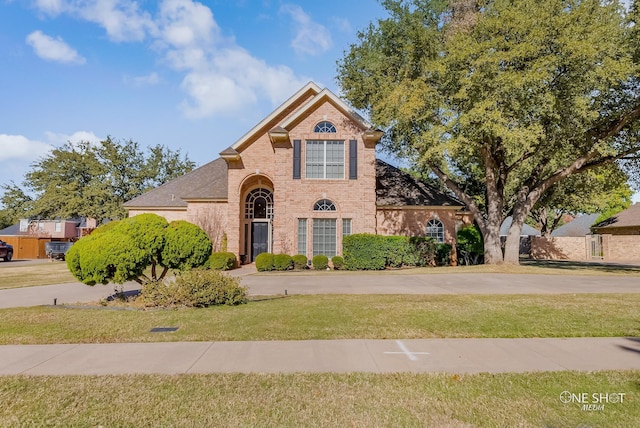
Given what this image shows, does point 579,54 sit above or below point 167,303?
above

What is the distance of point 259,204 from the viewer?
82.7ft

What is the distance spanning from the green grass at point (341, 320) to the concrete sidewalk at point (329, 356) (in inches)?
17.6

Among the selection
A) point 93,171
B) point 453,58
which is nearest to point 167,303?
point 453,58

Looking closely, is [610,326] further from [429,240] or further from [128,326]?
[429,240]

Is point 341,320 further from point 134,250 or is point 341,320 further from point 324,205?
point 324,205

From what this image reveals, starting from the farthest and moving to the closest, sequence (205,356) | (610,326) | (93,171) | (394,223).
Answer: (93,171) < (394,223) < (610,326) < (205,356)

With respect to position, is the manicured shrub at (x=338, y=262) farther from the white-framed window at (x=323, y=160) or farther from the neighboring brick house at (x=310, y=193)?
the white-framed window at (x=323, y=160)

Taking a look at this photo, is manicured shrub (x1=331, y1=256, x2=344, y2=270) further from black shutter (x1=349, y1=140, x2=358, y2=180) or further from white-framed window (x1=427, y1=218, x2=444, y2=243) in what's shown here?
white-framed window (x1=427, y1=218, x2=444, y2=243)

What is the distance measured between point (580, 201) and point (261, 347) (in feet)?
121

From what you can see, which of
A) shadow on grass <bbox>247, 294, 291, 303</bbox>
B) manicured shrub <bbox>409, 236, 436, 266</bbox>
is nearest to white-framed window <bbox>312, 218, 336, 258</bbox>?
manicured shrub <bbox>409, 236, 436, 266</bbox>

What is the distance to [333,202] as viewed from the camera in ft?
73.5

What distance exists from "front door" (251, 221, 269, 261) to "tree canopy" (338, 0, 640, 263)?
9.50 metres

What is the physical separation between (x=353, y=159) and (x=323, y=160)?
172 cm

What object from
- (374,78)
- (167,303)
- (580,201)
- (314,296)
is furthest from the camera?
(580,201)
